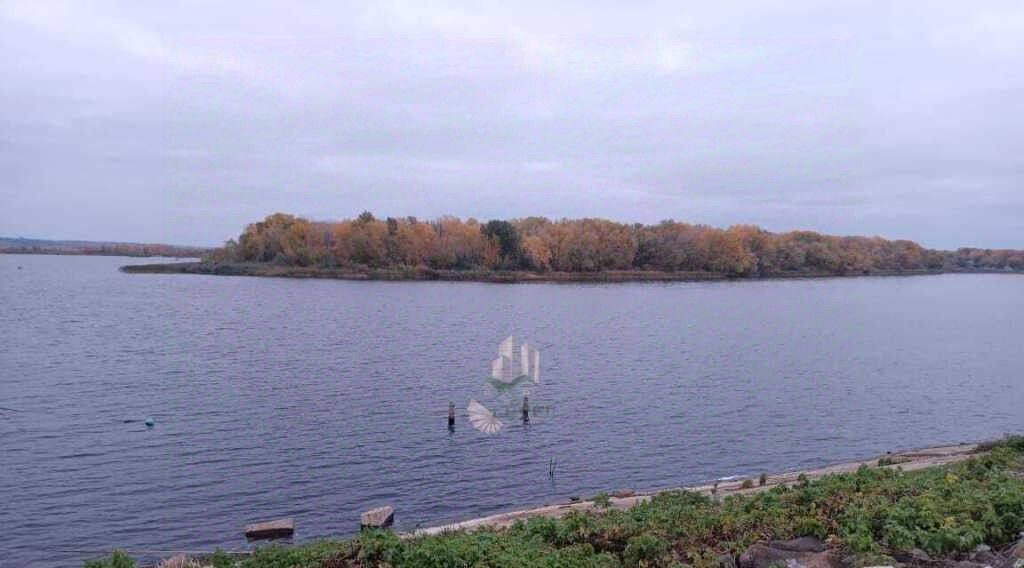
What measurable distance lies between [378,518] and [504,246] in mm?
125287

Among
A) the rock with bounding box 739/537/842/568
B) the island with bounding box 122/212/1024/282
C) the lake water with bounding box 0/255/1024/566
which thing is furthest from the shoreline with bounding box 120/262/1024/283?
the rock with bounding box 739/537/842/568

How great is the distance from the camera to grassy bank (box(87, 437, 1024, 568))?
8.89m

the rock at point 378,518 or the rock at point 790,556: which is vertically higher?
the rock at point 790,556

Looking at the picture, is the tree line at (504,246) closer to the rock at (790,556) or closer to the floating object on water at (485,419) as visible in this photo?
the floating object on water at (485,419)

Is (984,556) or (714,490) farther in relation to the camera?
(714,490)

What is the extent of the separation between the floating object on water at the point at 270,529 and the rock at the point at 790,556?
12.1 m

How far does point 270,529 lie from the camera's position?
59.2ft

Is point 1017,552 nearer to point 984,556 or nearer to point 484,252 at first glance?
point 984,556

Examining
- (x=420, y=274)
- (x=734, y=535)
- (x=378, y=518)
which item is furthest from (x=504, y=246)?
(x=734, y=535)

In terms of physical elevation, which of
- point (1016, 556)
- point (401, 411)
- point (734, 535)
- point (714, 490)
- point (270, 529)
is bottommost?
point (270, 529)

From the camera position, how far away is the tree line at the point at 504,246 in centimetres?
14300

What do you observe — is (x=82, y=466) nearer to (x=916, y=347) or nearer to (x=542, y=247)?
(x=916, y=347)

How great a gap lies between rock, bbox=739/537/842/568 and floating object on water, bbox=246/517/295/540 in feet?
39.6

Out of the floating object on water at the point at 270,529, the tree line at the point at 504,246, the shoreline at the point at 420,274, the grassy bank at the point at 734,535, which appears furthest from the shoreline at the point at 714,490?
the tree line at the point at 504,246
